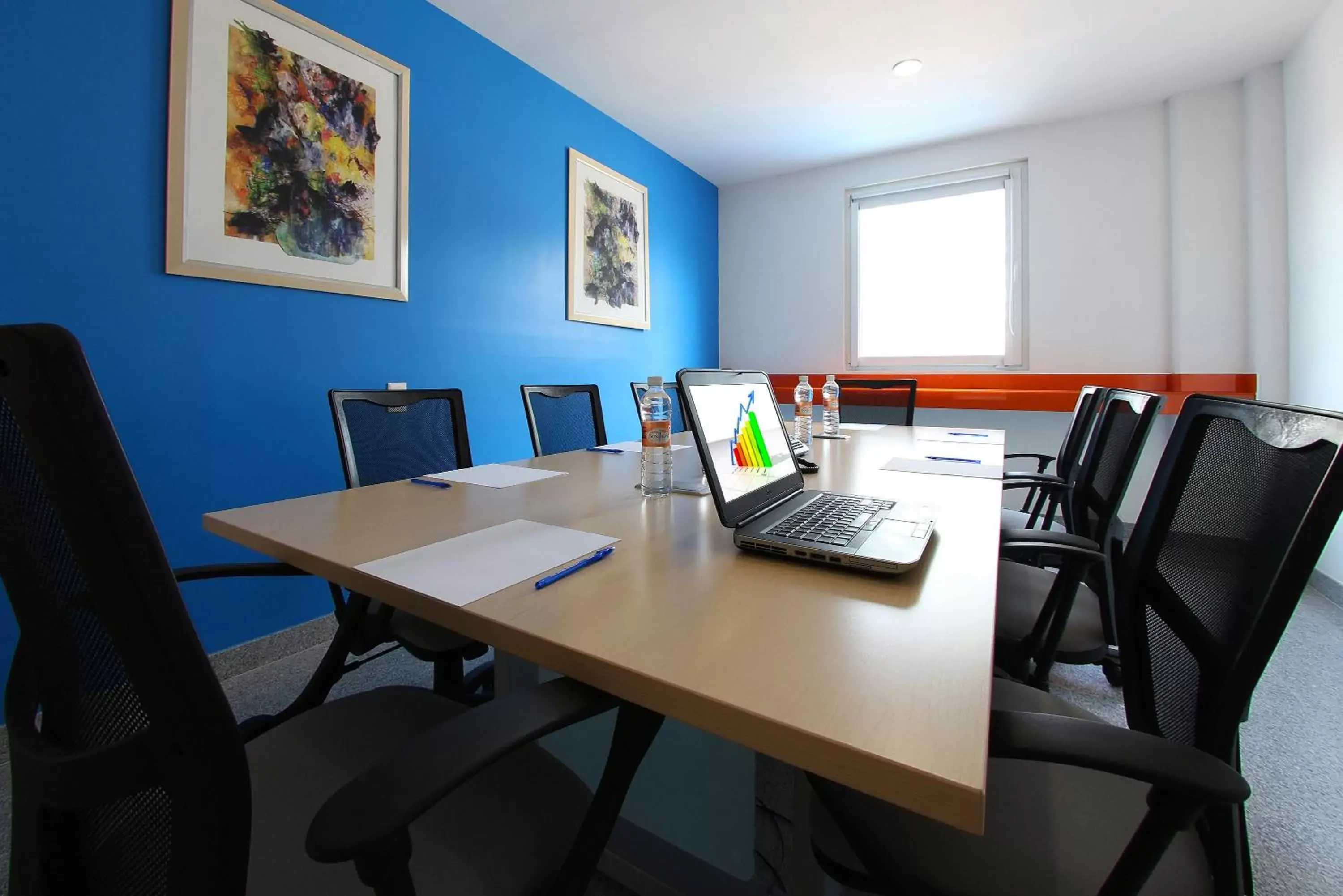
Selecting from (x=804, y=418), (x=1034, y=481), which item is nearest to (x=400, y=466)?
(x=804, y=418)

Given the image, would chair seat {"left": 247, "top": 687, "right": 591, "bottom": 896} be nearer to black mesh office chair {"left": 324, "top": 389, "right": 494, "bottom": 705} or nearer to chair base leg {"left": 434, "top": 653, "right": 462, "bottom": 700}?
black mesh office chair {"left": 324, "top": 389, "right": 494, "bottom": 705}

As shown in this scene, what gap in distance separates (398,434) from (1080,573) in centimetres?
174

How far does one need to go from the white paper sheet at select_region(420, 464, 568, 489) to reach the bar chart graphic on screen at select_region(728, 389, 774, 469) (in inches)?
23.8

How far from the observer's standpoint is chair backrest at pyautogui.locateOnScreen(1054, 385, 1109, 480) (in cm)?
197

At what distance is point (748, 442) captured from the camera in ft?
3.51

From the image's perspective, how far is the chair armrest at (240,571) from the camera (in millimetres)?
911

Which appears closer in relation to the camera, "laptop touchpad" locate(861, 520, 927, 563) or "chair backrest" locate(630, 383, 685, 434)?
"laptop touchpad" locate(861, 520, 927, 563)

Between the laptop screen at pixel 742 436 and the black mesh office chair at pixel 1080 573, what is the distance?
49 cm

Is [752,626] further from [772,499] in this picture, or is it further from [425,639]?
[425,639]

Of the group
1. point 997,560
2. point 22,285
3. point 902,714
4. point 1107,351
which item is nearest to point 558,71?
point 22,285

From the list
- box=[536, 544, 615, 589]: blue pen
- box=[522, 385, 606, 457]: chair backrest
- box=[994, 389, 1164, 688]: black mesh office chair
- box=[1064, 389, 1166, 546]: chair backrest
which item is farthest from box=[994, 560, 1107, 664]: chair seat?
box=[522, 385, 606, 457]: chair backrest

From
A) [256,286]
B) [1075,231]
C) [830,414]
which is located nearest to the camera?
[256,286]

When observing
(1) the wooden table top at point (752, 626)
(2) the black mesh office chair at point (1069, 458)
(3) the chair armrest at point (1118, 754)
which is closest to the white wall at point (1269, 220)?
(2) the black mesh office chair at point (1069, 458)

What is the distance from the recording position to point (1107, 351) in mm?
3768
